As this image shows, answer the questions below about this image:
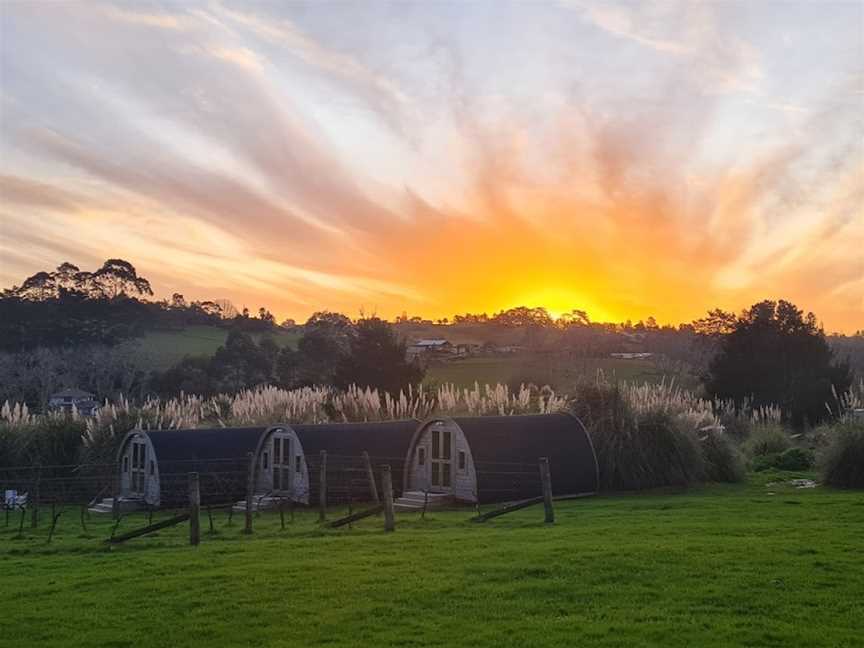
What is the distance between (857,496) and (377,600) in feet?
35.3

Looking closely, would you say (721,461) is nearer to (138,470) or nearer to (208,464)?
(208,464)

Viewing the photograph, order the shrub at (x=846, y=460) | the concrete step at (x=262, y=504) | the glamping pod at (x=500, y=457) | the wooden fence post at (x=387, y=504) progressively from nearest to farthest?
the wooden fence post at (x=387, y=504) < the shrub at (x=846, y=460) < the glamping pod at (x=500, y=457) < the concrete step at (x=262, y=504)

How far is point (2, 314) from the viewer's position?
224ft

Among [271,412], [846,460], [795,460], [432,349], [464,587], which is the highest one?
[432,349]

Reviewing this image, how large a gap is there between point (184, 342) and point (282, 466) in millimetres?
58343

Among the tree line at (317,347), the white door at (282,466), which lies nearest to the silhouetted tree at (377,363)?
the tree line at (317,347)

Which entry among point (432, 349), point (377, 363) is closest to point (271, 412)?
point (377, 363)

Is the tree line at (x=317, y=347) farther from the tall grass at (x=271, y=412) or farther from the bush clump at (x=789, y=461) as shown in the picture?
the tall grass at (x=271, y=412)

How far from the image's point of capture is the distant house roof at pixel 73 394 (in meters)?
53.9

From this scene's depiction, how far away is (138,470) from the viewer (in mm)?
20922

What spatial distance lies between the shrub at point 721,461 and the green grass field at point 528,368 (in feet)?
91.4

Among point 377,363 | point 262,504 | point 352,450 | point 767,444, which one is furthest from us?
point 377,363

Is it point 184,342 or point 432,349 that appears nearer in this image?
point 432,349

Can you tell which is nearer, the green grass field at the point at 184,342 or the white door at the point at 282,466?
the white door at the point at 282,466
